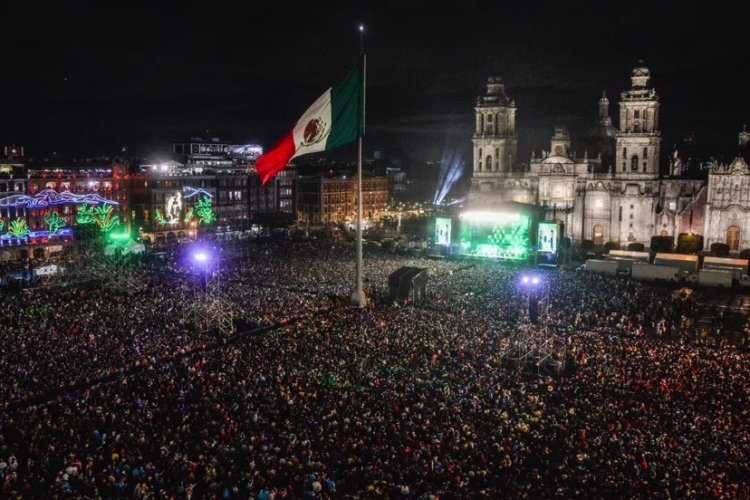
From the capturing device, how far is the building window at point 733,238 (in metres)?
66.3

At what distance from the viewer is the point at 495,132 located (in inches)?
3253

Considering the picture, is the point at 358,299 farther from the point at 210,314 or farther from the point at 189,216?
the point at 189,216

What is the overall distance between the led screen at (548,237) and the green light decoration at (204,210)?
52.7m

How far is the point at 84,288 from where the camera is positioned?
43719mm

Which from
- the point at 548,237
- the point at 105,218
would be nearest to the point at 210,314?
Result: the point at 548,237

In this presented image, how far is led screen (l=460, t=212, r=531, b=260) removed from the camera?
50125 mm

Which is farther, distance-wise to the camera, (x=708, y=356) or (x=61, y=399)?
(x=708, y=356)

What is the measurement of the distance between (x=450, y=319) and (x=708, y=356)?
11552 millimetres

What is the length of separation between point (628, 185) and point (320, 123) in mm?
53613

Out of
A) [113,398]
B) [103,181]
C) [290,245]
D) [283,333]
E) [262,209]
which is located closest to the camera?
[113,398]

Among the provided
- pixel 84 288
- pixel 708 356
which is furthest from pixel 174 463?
pixel 84 288

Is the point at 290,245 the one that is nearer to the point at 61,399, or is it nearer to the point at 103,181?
the point at 103,181

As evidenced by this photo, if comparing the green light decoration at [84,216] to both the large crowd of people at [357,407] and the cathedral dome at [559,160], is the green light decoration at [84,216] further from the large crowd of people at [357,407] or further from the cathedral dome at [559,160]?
the cathedral dome at [559,160]

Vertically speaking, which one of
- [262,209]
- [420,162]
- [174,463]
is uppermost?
[420,162]
